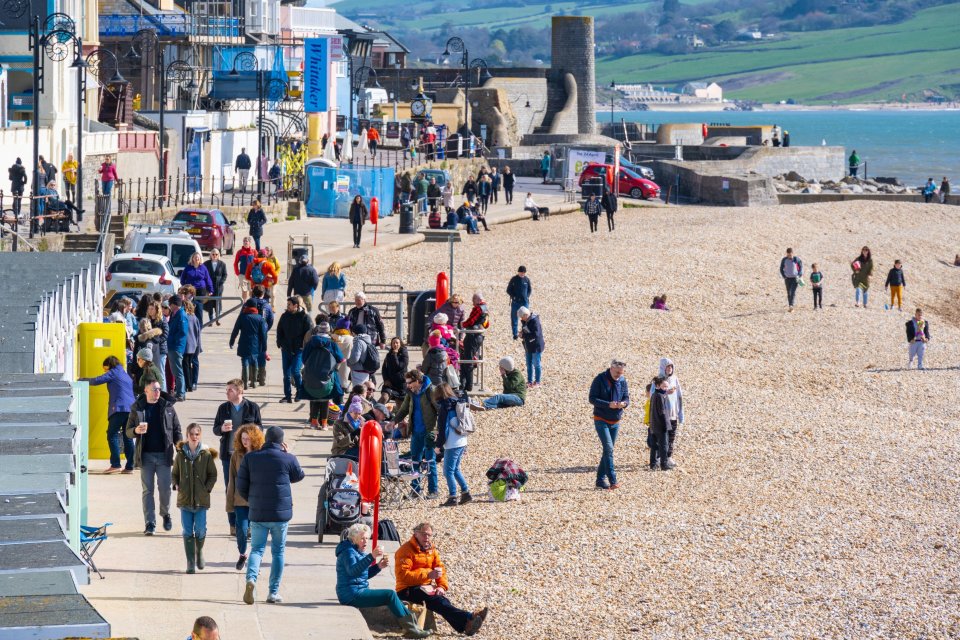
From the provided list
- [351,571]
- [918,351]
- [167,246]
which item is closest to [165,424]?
[351,571]

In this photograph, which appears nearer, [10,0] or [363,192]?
[10,0]

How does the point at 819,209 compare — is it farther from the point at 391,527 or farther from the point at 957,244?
the point at 391,527

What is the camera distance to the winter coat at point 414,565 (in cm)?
1098

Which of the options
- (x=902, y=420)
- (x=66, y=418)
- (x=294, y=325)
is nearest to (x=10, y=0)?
(x=294, y=325)

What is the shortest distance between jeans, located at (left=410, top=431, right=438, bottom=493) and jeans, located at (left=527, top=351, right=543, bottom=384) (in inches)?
231

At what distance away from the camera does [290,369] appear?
59.0 ft

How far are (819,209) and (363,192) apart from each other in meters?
18.0

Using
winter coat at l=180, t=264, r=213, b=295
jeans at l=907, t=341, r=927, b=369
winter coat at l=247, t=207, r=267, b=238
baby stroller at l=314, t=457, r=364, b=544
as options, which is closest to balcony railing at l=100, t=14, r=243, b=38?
winter coat at l=247, t=207, r=267, b=238

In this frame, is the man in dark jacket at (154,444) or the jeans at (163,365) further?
the jeans at (163,365)

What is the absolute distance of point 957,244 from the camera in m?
47.1

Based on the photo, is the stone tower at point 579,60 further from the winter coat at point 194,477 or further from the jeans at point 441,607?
the jeans at point 441,607

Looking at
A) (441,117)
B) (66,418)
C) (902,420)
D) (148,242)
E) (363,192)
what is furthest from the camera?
(441,117)

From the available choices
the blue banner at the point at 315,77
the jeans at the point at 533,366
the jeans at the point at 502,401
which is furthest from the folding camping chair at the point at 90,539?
the blue banner at the point at 315,77

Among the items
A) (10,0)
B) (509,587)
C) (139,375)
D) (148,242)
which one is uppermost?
(10,0)
